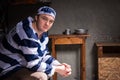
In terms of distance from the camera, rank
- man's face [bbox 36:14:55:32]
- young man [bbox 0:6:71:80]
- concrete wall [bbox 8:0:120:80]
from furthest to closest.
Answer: concrete wall [bbox 8:0:120:80]
man's face [bbox 36:14:55:32]
young man [bbox 0:6:71:80]

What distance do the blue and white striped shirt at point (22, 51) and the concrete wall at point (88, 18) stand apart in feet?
6.96

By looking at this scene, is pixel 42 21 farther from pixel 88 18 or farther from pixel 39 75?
pixel 88 18

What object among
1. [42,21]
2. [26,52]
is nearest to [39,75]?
[26,52]

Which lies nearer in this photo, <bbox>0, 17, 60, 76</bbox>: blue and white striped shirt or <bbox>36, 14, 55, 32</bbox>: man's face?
<bbox>0, 17, 60, 76</bbox>: blue and white striped shirt

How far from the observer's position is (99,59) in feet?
11.8

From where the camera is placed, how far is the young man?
179 cm

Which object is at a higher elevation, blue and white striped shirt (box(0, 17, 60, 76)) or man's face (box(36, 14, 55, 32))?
man's face (box(36, 14, 55, 32))

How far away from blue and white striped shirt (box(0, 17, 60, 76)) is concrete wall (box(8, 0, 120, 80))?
212cm

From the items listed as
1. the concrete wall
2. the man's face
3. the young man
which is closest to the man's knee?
the young man

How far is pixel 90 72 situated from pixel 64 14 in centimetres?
115

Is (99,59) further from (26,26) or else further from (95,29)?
(26,26)

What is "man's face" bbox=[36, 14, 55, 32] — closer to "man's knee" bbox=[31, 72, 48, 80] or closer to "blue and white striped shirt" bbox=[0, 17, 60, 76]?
"blue and white striped shirt" bbox=[0, 17, 60, 76]

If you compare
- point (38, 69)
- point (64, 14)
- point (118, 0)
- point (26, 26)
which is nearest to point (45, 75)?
point (38, 69)

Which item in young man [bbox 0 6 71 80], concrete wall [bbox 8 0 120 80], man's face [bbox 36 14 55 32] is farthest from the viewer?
concrete wall [bbox 8 0 120 80]
